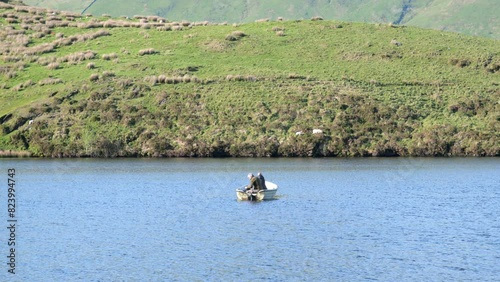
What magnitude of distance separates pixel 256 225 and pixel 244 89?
54.8 m

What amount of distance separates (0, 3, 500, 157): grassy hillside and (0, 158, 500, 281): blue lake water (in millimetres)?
14083

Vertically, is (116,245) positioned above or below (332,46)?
→ below

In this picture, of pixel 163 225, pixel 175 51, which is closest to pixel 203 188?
pixel 163 225

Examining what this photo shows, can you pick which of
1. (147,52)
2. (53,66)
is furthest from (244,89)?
(53,66)

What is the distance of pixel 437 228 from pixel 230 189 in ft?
63.4

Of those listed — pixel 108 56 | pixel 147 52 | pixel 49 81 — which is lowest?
pixel 49 81

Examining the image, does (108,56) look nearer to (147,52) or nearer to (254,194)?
(147,52)

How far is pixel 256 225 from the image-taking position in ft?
141

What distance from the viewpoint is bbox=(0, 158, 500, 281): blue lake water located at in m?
33.4

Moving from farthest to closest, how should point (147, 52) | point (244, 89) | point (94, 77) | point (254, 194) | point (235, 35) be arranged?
1. point (235, 35)
2. point (147, 52)
3. point (94, 77)
4. point (244, 89)
5. point (254, 194)

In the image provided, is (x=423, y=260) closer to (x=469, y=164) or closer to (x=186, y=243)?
(x=186, y=243)

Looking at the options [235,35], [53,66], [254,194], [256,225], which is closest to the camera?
[256,225]

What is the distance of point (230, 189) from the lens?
57.8m

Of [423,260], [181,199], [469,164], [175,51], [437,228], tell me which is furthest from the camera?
[175,51]
